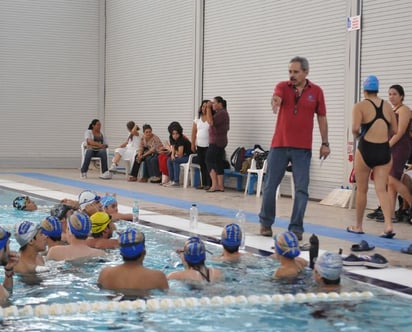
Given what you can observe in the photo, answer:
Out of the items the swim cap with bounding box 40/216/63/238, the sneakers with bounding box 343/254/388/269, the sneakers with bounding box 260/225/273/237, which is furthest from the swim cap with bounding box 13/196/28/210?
the sneakers with bounding box 343/254/388/269

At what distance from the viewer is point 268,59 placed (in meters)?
16.2

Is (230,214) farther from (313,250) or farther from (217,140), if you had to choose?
(313,250)

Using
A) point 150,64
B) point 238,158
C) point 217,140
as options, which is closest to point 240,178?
point 238,158

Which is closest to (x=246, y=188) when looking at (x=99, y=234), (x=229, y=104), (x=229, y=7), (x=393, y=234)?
(x=229, y=104)

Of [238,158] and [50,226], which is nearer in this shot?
[50,226]

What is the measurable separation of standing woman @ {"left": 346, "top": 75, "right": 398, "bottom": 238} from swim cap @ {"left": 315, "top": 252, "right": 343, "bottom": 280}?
3364 millimetres

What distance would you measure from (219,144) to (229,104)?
1.75 meters

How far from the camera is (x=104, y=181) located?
18984 millimetres

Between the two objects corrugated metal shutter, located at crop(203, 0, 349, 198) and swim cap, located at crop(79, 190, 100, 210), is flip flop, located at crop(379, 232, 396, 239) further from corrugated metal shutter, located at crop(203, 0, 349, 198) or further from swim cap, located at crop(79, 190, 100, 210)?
corrugated metal shutter, located at crop(203, 0, 349, 198)

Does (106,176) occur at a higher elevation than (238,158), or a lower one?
lower

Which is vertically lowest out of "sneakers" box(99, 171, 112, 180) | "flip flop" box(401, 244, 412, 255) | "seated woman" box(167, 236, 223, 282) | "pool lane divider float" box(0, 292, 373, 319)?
"sneakers" box(99, 171, 112, 180)

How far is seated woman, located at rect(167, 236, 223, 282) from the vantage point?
20.2 ft

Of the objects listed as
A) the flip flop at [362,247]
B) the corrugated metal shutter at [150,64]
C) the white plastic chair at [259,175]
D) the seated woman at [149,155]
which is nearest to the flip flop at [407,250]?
the flip flop at [362,247]

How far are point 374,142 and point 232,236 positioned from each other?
9.13ft
